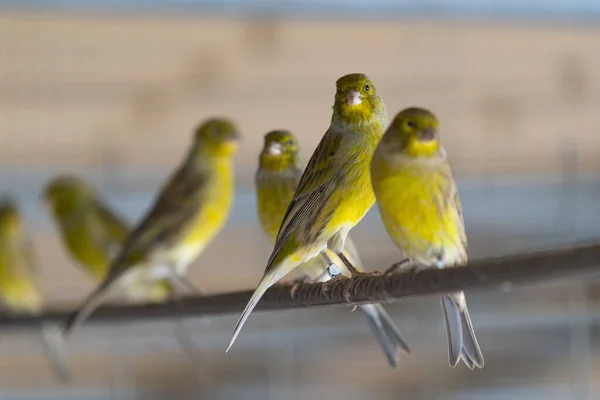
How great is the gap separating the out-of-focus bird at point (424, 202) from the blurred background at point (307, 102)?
6.47ft

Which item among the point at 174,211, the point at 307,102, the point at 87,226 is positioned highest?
the point at 307,102

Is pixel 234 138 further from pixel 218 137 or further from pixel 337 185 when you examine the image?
pixel 337 185

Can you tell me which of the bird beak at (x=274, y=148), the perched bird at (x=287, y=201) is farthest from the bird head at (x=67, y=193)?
the bird beak at (x=274, y=148)

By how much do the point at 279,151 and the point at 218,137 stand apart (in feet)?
3.28

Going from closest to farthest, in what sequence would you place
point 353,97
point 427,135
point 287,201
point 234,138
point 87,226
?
point 427,135
point 353,97
point 287,201
point 234,138
point 87,226

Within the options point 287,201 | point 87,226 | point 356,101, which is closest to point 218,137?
point 87,226

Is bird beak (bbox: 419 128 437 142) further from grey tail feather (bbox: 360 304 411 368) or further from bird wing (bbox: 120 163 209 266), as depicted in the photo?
bird wing (bbox: 120 163 209 266)

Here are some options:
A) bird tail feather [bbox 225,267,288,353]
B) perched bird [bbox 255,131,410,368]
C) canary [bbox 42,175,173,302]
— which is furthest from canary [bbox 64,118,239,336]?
bird tail feather [bbox 225,267,288,353]

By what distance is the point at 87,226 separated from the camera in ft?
9.90

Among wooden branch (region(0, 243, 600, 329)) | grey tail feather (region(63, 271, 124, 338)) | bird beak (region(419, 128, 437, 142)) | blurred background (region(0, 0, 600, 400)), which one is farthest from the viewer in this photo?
blurred background (region(0, 0, 600, 400))

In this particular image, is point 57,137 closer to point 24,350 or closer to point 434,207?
point 24,350

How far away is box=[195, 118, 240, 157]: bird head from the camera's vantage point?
8.13ft

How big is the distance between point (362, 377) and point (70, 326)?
6.21ft

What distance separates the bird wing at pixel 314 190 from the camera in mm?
1393
